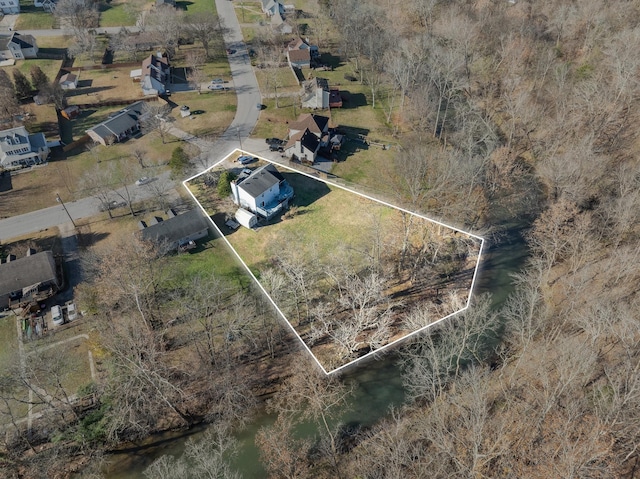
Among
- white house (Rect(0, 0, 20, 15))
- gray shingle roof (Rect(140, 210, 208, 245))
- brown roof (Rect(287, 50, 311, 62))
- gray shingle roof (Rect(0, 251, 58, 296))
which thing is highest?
brown roof (Rect(287, 50, 311, 62))

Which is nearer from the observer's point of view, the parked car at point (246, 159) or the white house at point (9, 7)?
the parked car at point (246, 159)

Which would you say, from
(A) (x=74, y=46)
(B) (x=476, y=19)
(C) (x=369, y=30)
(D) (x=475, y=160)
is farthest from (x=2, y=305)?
(B) (x=476, y=19)

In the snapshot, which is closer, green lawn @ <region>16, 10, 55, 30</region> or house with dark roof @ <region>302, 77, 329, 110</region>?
house with dark roof @ <region>302, 77, 329, 110</region>

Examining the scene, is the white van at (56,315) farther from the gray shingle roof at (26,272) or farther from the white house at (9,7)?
the white house at (9,7)

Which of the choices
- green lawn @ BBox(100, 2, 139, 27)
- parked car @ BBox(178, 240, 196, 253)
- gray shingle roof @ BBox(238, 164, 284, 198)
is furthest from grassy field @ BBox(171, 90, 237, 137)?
green lawn @ BBox(100, 2, 139, 27)

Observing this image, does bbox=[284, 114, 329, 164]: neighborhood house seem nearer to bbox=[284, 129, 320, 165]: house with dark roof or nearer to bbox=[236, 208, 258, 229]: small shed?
bbox=[284, 129, 320, 165]: house with dark roof

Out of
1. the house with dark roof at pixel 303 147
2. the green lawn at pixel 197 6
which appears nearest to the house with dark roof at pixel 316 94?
the house with dark roof at pixel 303 147

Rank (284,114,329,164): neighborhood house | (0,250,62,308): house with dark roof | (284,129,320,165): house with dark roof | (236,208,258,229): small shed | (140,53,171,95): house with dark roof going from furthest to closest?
(140,53,171,95): house with dark roof
(284,114,329,164): neighborhood house
(284,129,320,165): house with dark roof
(236,208,258,229): small shed
(0,250,62,308): house with dark roof
